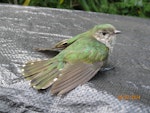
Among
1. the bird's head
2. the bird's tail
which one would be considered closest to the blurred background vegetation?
the bird's head

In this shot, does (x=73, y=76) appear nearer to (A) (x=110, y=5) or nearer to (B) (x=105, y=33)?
(B) (x=105, y=33)

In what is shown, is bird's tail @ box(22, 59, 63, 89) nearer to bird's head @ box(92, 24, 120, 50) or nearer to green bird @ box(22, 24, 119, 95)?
green bird @ box(22, 24, 119, 95)

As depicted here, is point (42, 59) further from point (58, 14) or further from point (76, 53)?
point (58, 14)

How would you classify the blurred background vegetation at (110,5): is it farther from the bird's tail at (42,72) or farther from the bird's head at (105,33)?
the bird's tail at (42,72)

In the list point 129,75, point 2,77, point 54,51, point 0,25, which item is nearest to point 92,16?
point 0,25

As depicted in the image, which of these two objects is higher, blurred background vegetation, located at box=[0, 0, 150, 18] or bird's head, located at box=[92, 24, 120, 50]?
bird's head, located at box=[92, 24, 120, 50]

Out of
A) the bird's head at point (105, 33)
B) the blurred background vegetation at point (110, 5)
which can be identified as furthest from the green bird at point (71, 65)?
the blurred background vegetation at point (110, 5)
